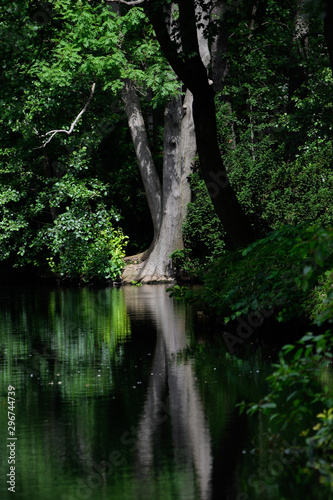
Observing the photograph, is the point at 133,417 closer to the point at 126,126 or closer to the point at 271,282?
the point at 271,282

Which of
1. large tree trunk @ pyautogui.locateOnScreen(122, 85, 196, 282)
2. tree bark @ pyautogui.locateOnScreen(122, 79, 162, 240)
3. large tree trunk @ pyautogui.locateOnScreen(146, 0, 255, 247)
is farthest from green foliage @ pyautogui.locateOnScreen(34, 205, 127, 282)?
large tree trunk @ pyautogui.locateOnScreen(146, 0, 255, 247)

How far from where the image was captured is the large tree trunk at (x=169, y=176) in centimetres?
2823

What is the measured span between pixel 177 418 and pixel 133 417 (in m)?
0.38

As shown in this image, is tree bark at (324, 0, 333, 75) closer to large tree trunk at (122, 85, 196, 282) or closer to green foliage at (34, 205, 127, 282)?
large tree trunk at (122, 85, 196, 282)

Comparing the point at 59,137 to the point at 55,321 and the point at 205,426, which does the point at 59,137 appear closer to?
the point at 55,321

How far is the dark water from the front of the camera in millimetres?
5977

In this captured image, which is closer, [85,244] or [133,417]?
[133,417]

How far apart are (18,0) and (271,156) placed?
37.3 feet

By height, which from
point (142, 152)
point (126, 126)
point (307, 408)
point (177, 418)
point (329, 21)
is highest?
point (126, 126)

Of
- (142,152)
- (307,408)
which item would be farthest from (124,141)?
(307,408)

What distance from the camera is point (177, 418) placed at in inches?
314

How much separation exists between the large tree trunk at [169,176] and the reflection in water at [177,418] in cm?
1414

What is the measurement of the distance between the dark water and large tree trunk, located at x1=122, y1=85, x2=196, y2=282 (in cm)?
1282

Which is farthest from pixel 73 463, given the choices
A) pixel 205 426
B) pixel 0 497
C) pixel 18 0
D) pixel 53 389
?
pixel 18 0
